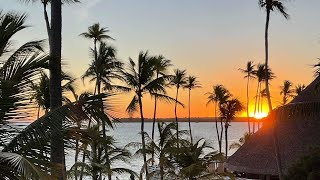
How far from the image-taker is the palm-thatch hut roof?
1946 centimetres

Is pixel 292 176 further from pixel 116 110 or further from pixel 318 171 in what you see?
pixel 116 110

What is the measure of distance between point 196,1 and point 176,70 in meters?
22.4

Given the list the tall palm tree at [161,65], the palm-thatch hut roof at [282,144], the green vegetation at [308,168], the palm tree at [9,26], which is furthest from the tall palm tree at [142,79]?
the palm tree at [9,26]

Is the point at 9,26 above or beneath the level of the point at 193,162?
above

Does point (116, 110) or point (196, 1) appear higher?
point (196, 1)

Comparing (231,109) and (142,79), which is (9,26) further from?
(231,109)

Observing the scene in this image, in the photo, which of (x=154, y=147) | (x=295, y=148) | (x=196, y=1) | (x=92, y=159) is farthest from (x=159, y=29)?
(x=295, y=148)

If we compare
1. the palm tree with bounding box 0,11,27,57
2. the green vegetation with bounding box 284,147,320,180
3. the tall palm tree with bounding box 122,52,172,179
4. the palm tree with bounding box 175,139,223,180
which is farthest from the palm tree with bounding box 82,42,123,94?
the palm tree with bounding box 0,11,27,57

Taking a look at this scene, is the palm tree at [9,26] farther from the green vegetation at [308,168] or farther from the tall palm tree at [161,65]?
the tall palm tree at [161,65]

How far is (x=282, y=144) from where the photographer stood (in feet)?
68.2

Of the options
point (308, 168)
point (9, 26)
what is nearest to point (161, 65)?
point (308, 168)

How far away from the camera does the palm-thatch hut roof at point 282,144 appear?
19.5 meters

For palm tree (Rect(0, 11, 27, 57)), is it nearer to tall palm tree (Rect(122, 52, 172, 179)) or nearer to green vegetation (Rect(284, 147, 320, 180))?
green vegetation (Rect(284, 147, 320, 180))

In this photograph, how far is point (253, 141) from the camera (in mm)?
21984
